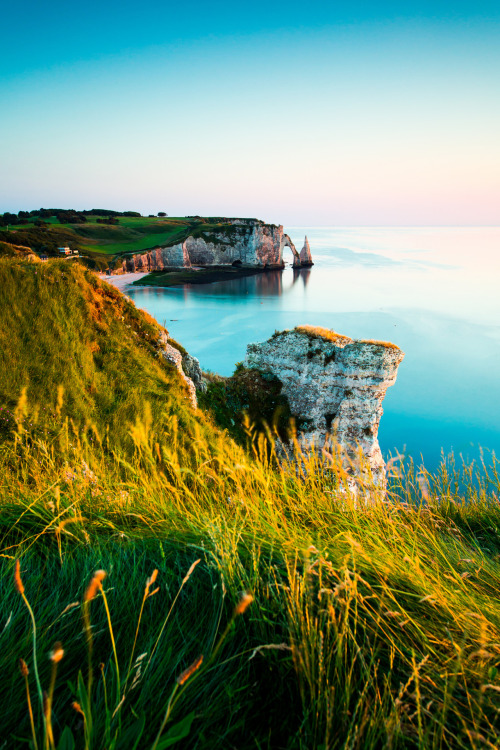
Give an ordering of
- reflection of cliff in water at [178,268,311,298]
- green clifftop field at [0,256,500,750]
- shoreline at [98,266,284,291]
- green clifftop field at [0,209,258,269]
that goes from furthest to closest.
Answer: reflection of cliff in water at [178,268,311,298] → shoreline at [98,266,284,291] → green clifftop field at [0,209,258,269] → green clifftop field at [0,256,500,750]

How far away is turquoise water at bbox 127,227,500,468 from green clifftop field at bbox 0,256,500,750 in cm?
1711

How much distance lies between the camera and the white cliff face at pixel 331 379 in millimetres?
25141

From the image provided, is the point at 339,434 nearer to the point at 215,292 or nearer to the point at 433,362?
the point at 433,362

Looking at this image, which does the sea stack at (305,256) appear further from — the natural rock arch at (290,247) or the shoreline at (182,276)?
the shoreline at (182,276)

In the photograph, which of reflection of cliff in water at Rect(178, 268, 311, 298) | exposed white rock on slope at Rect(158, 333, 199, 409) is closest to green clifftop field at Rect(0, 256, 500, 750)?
exposed white rock on slope at Rect(158, 333, 199, 409)

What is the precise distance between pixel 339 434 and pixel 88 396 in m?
20.4

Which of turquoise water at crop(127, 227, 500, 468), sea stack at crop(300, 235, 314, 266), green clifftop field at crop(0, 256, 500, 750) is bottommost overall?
turquoise water at crop(127, 227, 500, 468)

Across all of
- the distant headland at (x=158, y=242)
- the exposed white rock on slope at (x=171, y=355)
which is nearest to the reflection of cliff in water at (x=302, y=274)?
the distant headland at (x=158, y=242)

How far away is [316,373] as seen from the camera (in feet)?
85.4

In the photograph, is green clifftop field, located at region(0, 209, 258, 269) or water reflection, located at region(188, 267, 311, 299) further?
water reflection, located at region(188, 267, 311, 299)

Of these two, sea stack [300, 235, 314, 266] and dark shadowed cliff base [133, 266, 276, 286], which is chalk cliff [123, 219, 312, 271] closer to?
dark shadowed cliff base [133, 266, 276, 286]

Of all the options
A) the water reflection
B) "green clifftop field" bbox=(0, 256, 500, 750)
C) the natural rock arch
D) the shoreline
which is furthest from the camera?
the natural rock arch

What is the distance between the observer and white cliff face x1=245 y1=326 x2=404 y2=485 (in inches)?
990

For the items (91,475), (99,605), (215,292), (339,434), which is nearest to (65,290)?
(91,475)
